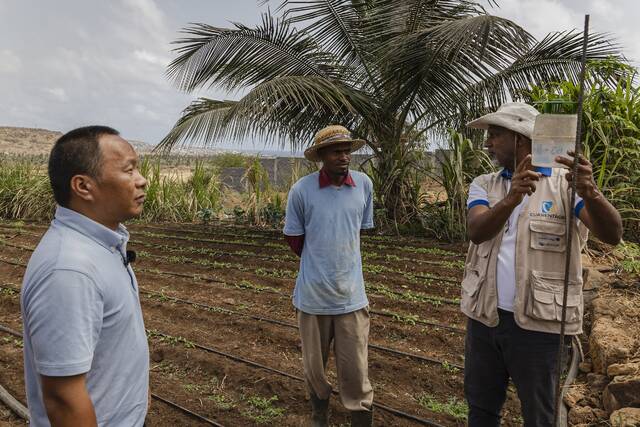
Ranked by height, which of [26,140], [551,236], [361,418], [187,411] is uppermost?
[26,140]

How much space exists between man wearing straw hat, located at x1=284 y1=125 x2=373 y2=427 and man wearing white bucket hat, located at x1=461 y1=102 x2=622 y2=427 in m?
0.83

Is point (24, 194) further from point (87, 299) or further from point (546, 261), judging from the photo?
point (546, 261)

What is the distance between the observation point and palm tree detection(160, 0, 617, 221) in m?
7.42

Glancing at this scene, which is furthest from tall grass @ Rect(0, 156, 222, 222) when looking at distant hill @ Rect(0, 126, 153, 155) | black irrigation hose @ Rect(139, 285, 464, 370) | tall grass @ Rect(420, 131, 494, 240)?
distant hill @ Rect(0, 126, 153, 155)

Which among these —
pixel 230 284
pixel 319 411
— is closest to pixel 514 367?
pixel 319 411

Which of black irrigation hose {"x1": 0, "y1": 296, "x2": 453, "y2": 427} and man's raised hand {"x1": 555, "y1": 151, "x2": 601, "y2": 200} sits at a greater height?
man's raised hand {"x1": 555, "y1": 151, "x2": 601, "y2": 200}

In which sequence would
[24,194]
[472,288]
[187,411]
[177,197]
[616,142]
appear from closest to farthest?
[472,288]
[187,411]
[616,142]
[177,197]
[24,194]

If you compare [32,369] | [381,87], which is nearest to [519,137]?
[32,369]

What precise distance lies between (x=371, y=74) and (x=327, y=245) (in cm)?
636

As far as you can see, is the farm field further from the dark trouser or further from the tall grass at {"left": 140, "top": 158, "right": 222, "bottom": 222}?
the tall grass at {"left": 140, "top": 158, "right": 222, "bottom": 222}

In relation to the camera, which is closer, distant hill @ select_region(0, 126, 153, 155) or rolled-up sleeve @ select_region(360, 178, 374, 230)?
rolled-up sleeve @ select_region(360, 178, 374, 230)

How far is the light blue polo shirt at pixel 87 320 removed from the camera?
3.99 ft

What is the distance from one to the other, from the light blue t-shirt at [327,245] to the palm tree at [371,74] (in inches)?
170

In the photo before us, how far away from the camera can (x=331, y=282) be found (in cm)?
277
